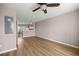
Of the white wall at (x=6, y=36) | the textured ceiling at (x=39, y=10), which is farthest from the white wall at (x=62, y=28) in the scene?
the white wall at (x=6, y=36)

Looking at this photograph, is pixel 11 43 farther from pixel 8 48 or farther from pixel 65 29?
pixel 65 29

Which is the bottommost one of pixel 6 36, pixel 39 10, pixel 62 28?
pixel 6 36

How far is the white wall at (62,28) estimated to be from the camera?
3414 millimetres

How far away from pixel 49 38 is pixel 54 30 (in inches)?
19.3

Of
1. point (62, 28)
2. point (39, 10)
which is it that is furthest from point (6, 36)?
point (62, 28)

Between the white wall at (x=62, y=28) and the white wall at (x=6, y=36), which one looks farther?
the white wall at (x=62, y=28)

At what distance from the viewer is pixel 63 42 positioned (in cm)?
391

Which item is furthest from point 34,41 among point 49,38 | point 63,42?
point 63,42

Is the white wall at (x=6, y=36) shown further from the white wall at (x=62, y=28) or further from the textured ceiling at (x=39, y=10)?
the white wall at (x=62, y=28)

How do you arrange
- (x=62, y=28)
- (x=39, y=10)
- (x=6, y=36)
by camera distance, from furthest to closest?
(x=62, y=28), (x=39, y=10), (x=6, y=36)

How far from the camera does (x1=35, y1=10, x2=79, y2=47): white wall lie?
11.2ft

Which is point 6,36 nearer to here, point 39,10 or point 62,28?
point 39,10

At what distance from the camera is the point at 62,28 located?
398 cm

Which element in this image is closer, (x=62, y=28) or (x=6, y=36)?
(x=6, y=36)
